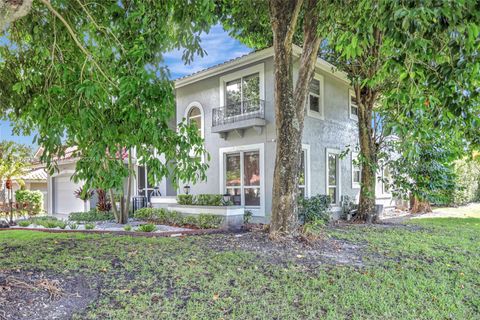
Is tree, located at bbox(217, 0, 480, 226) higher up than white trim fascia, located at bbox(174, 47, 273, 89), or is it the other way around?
white trim fascia, located at bbox(174, 47, 273, 89)

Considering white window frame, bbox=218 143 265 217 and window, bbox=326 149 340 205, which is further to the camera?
window, bbox=326 149 340 205

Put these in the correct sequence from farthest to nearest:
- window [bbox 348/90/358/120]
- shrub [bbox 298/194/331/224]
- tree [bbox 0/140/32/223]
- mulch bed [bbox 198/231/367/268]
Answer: tree [bbox 0/140/32/223], window [bbox 348/90/358/120], shrub [bbox 298/194/331/224], mulch bed [bbox 198/231/367/268]

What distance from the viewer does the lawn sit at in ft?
13.2

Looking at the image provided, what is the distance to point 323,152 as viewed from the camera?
44.1 ft

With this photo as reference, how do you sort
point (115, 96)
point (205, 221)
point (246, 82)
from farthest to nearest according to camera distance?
point (246, 82) → point (205, 221) → point (115, 96)

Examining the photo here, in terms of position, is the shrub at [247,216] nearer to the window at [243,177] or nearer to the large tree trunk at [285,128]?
the window at [243,177]

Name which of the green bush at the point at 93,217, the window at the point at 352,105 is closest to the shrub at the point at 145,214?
the green bush at the point at 93,217

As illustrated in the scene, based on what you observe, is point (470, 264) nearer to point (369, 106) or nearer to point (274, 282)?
point (274, 282)

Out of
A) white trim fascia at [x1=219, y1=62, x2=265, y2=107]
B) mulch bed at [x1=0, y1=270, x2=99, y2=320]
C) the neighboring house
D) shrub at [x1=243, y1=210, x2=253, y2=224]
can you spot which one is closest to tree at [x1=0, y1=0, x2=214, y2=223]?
mulch bed at [x1=0, y1=270, x2=99, y2=320]

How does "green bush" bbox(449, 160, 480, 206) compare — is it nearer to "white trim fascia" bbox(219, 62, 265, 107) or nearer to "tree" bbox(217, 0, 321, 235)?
"white trim fascia" bbox(219, 62, 265, 107)

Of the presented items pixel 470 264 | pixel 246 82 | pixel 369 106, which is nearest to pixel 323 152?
pixel 369 106

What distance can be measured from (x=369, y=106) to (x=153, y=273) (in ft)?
36.3

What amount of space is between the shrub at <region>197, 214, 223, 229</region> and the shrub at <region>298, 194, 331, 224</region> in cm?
301

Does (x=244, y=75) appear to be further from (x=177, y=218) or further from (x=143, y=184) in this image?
(x=143, y=184)
